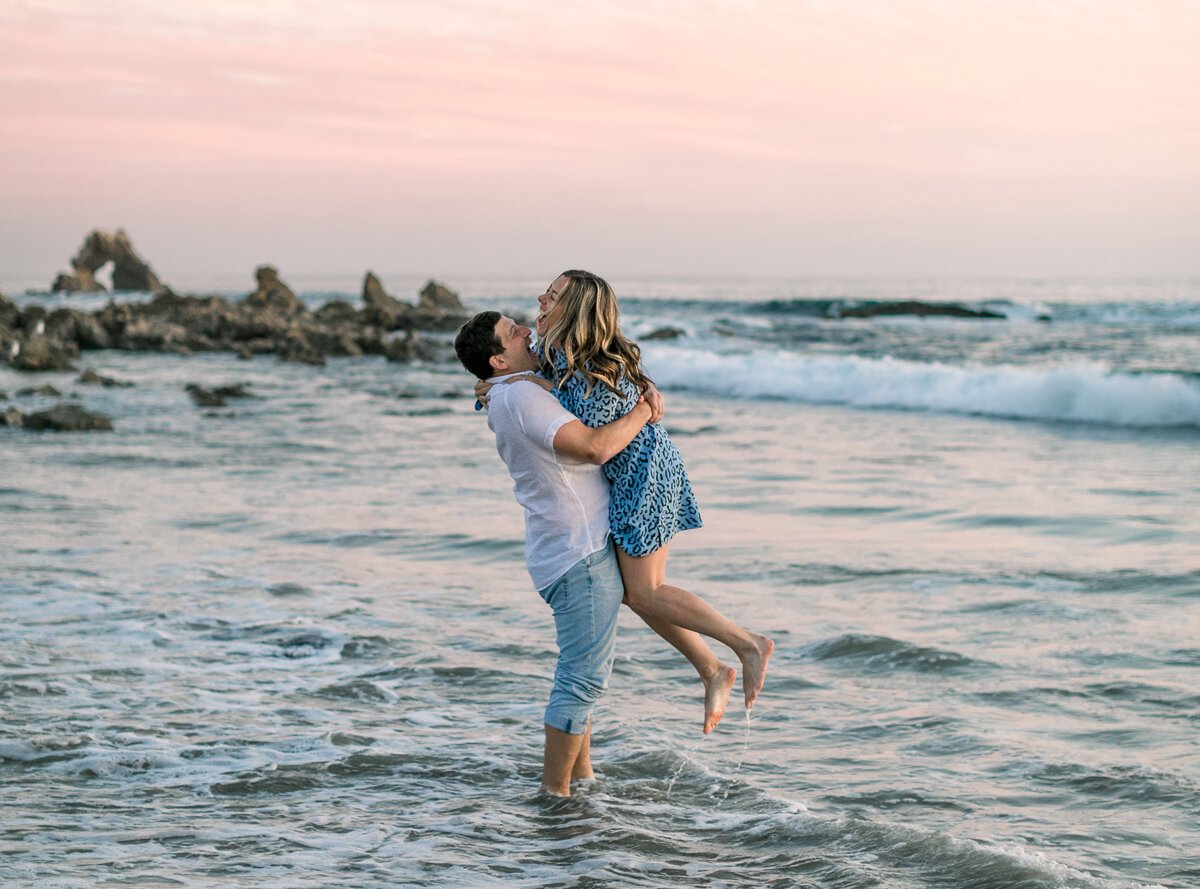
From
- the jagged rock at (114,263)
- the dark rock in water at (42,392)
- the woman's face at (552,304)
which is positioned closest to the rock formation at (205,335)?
the dark rock in water at (42,392)

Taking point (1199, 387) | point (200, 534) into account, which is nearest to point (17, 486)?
point (200, 534)

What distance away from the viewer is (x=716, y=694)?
443 cm

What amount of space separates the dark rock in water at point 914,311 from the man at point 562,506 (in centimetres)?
5426

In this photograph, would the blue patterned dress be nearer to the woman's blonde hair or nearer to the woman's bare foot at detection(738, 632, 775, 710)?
the woman's blonde hair

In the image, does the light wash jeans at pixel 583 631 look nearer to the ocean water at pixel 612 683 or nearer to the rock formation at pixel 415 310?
the ocean water at pixel 612 683

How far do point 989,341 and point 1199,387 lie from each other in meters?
19.0

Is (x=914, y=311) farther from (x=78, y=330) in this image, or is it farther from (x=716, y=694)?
(x=716, y=694)

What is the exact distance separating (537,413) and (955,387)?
715 inches

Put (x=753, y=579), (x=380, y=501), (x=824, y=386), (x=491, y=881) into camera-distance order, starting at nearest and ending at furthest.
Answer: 1. (x=491, y=881)
2. (x=753, y=579)
3. (x=380, y=501)
4. (x=824, y=386)

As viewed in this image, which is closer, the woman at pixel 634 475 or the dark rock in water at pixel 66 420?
the woman at pixel 634 475

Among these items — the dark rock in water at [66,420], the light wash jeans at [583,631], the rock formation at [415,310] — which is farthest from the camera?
the rock formation at [415,310]

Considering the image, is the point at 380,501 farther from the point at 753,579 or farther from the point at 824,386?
the point at 824,386

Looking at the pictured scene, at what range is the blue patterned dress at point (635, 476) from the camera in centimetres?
417

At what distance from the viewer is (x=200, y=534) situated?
382 inches
